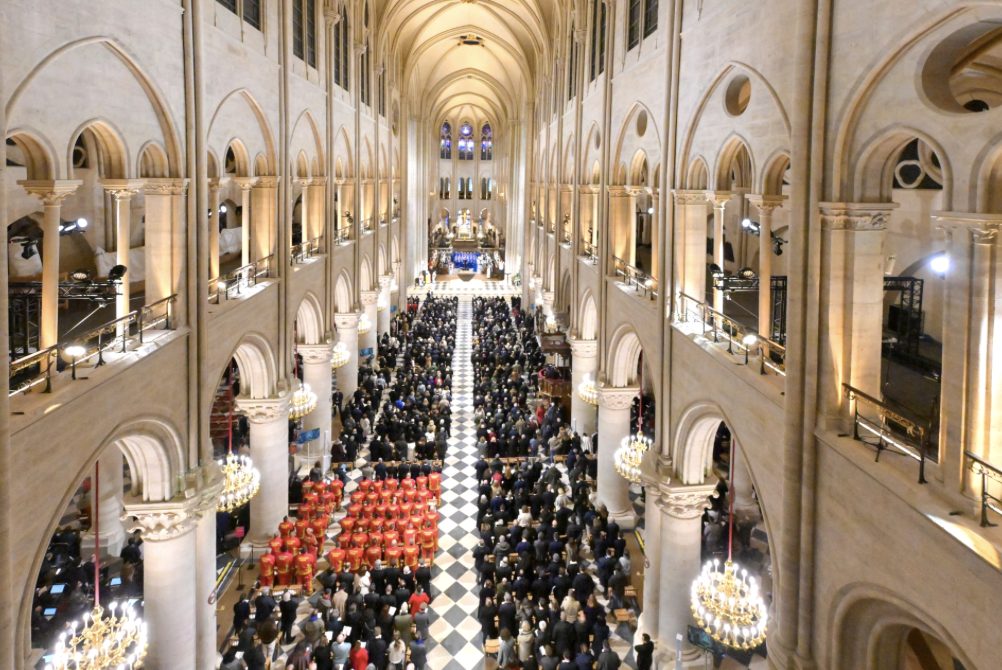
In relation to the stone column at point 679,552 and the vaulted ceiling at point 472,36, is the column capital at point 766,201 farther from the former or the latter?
the vaulted ceiling at point 472,36

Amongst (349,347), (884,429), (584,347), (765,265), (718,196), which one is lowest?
(349,347)

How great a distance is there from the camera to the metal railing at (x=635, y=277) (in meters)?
14.6

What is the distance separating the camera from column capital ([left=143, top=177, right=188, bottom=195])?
415 inches

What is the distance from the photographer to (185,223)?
11.0m

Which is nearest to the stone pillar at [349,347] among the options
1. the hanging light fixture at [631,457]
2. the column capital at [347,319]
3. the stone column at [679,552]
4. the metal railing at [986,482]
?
the column capital at [347,319]

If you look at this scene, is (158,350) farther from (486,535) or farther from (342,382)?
(342,382)

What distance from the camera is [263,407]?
52.2ft

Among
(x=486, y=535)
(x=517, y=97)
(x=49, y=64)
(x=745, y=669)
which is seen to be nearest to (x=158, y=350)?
(x=49, y=64)

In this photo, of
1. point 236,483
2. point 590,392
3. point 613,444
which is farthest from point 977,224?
Answer: point 590,392

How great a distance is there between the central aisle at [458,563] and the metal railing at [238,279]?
7.14 m

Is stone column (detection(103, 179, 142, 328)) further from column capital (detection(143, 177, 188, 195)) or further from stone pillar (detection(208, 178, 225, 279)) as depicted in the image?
stone pillar (detection(208, 178, 225, 279))

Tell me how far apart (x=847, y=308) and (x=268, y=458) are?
12.8 metres

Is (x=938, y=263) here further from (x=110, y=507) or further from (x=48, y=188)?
(x=110, y=507)

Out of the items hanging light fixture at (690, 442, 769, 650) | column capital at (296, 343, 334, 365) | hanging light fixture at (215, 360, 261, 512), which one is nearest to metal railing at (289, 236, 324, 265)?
column capital at (296, 343, 334, 365)
